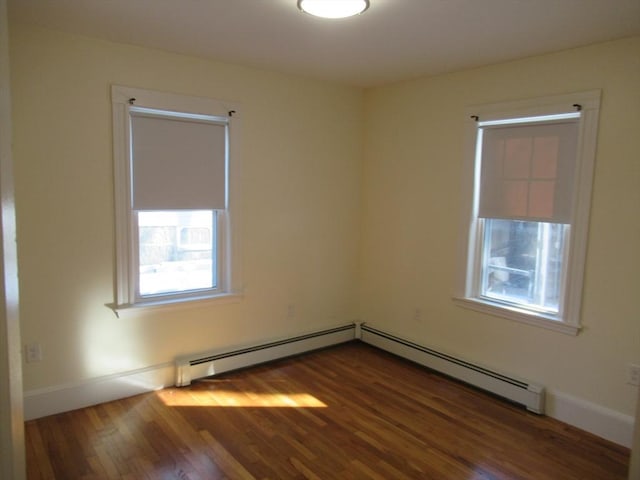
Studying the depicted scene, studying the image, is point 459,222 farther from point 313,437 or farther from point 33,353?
point 33,353

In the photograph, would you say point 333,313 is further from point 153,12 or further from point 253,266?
point 153,12

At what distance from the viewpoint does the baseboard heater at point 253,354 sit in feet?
11.6

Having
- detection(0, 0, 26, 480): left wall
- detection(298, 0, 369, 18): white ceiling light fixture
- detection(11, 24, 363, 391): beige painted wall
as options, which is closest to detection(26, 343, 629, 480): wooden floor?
detection(11, 24, 363, 391): beige painted wall

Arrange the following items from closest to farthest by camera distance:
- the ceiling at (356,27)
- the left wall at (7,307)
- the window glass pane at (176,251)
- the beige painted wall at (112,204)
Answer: the left wall at (7,307)
the ceiling at (356,27)
the beige painted wall at (112,204)
the window glass pane at (176,251)

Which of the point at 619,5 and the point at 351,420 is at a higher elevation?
the point at 619,5

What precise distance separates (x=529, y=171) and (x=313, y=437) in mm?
2370

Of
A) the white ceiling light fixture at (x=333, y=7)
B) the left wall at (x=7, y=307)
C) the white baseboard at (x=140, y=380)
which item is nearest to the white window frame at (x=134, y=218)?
the white baseboard at (x=140, y=380)

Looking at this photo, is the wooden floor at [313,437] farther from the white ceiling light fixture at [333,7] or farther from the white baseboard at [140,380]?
the white ceiling light fixture at [333,7]

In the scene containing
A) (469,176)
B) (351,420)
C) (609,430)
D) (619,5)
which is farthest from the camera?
(469,176)

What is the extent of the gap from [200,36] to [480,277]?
108 inches

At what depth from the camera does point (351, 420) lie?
3.07 meters

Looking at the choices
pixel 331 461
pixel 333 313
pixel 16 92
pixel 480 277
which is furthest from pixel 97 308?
pixel 480 277

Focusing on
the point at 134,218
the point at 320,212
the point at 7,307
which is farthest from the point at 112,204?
the point at 7,307

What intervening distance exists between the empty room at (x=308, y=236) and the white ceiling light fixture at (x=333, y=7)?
0.05 ft
